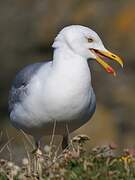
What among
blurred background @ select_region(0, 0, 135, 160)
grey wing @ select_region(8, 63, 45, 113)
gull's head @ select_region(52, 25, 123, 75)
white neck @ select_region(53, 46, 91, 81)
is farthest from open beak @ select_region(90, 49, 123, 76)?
blurred background @ select_region(0, 0, 135, 160)

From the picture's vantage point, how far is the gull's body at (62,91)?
786 cm

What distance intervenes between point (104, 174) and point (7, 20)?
1161cm

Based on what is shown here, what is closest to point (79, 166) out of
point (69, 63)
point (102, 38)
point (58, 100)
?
point (58, 100)

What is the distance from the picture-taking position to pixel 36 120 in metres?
8.01

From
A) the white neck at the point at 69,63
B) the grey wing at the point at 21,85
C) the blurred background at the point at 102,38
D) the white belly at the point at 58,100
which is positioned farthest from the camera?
the blurred background at the point at 102,38

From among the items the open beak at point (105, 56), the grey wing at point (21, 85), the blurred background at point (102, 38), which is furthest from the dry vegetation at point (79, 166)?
the blurred background at point (102, 38)

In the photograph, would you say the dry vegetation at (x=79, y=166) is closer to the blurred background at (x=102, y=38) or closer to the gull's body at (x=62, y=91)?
the gull's body at (x=62, y=91)

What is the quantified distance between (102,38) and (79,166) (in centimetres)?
1058

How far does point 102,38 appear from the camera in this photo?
1692 cm

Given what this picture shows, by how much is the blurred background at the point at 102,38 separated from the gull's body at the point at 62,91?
705 cm

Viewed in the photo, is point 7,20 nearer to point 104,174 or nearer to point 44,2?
point 44,2

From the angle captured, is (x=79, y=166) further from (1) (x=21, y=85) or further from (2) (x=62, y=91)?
(1) (x=21, y=85)

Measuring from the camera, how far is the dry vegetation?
627 cm

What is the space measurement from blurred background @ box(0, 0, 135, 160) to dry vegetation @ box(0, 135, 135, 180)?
27.7 ft
